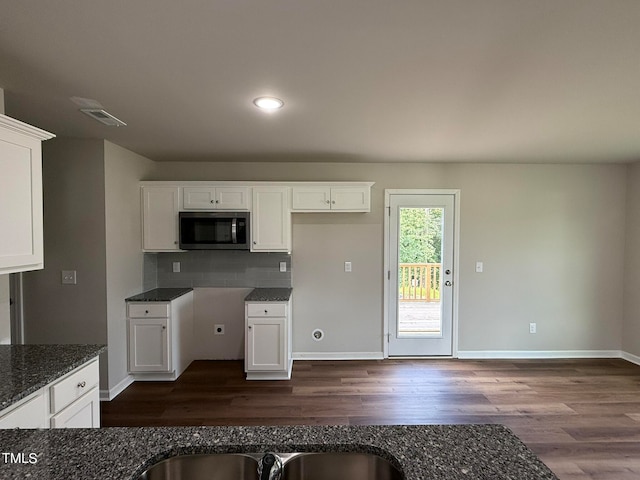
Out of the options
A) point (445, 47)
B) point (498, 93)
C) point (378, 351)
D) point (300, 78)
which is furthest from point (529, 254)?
point (300, 78)

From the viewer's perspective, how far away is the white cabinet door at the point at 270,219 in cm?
346

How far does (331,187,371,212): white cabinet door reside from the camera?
11.6ft

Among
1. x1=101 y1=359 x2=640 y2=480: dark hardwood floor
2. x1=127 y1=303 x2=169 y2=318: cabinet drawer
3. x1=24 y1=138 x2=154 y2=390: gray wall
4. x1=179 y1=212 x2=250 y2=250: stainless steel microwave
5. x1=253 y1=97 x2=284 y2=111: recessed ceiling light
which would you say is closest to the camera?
x1=253 y1=97 x2=284 y2=111: recessed ceiling light

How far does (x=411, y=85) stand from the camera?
5.97 feet

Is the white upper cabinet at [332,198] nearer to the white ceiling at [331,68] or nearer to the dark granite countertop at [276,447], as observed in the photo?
the white ceiling at [331,68]

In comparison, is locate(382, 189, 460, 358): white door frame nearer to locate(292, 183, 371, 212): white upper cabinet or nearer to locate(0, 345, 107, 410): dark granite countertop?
locate(292, 183, 371, 212): white upper cabinet

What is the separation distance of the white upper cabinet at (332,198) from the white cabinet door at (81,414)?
7.77 ft

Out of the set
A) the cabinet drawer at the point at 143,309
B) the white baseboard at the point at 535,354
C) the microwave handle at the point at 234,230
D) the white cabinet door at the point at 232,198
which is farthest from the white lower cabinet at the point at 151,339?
the white baseboard at the point at 535,354

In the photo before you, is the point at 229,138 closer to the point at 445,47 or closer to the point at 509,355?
the point at 445,47

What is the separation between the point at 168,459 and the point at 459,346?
12.2 ft

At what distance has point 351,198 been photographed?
3535 millimetres

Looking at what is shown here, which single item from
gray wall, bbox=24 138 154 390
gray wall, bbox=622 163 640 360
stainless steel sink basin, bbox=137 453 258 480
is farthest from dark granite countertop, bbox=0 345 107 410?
gray wall, bbox=622 163 640 360

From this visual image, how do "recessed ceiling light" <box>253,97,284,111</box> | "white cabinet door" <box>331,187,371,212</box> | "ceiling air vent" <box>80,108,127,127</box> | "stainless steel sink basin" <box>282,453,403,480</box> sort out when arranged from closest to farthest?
1. "stainless steel sink basin" <box>282,453,403,480</box>
2. "recessed ceiling light" <box>253,97,284,111</box>
3. "ceiling air vent" <box>80,108,127,127</box>
4. "white cabinet door" <box>331,187,371,212</box>

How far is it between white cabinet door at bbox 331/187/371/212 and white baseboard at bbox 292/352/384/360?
5.86 feet
